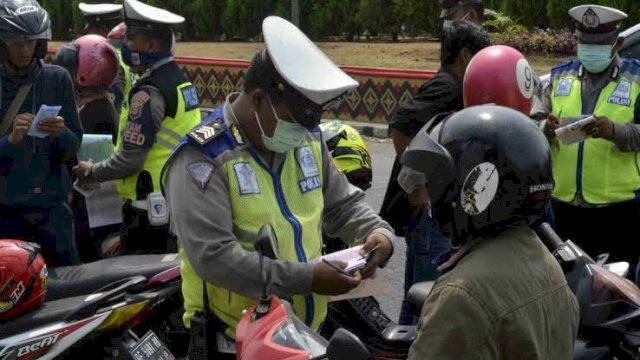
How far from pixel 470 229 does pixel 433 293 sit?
0.16m

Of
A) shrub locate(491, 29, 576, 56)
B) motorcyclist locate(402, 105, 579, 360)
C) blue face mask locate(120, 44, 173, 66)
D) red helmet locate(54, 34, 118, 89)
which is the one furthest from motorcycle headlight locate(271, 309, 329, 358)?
shrub locate(491, 29, 576, 56)

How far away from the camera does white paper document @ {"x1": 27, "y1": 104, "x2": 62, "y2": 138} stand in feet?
15.2

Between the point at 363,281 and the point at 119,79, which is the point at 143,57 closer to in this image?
the point at 119,79

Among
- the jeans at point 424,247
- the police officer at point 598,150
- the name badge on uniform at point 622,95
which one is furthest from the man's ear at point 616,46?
the jeans at point 424,247

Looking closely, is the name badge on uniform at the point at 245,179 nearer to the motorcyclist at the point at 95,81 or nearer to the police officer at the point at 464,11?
the police officer at the point at 464,11

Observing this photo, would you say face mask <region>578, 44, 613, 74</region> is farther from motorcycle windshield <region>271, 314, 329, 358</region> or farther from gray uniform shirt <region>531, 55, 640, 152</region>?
motorcycle windshield <region>271, 314, 329, 358</region>

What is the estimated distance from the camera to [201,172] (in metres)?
3.12

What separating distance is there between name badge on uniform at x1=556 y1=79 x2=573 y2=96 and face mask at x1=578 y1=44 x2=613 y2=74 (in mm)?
112

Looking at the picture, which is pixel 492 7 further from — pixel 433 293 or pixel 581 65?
pixel 433 293

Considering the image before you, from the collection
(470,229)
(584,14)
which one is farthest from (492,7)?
(470,229)

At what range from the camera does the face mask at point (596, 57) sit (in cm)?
513

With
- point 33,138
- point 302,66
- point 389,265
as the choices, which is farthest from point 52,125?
point 389,265

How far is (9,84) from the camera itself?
4.76 metres

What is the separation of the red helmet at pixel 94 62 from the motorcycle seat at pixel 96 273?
1.70 metres
